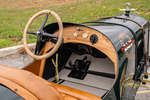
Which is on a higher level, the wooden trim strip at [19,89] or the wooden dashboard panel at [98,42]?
the wooden dashboard panel at [98,42]

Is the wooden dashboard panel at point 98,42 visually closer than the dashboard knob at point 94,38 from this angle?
Yes

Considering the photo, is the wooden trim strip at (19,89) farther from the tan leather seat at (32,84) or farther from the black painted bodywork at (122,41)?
the black painted bodywork at (122,41)

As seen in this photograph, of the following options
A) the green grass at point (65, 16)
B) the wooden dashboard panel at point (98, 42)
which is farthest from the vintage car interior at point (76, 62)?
the green grass at point (65, 16)

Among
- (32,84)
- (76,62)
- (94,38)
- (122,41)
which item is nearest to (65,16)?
(76,62)

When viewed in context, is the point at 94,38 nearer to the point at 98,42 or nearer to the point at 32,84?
the point at 98,42

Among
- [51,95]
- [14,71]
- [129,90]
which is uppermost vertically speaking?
[14,71]

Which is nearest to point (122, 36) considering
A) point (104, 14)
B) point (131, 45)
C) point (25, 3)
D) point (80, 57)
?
point (131, 45)

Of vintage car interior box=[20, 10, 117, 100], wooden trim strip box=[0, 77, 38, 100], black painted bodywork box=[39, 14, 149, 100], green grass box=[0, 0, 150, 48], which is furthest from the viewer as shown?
green grass box=[0, 0, 150, 48]

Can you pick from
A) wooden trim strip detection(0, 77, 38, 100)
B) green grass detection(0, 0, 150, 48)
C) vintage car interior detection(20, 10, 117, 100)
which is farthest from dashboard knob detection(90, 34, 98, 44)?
green grass detection(0, 0, 150, 48)

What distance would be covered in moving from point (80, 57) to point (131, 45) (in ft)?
4.15

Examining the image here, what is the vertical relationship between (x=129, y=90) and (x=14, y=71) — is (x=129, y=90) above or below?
below

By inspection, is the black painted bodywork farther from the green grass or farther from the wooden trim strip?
the green grass

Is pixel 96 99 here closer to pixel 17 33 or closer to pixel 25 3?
pixel 17 33

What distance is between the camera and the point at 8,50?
400 centimetres
